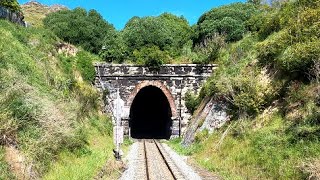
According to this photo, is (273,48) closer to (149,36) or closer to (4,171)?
(4,171)

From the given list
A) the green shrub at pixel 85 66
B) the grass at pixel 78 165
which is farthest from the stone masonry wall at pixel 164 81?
the grass at pixel 78 165

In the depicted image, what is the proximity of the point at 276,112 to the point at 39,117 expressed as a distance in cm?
782

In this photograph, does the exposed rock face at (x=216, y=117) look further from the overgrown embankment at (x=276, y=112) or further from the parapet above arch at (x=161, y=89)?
the parapet above arch at (x=161, y=89)

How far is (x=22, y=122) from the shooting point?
10.6 m

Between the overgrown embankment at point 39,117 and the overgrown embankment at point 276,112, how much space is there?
462 centimetres

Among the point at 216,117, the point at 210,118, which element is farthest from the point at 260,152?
the point at 210,118

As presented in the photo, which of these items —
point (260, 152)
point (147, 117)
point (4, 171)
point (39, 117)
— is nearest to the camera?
point (4, 171)

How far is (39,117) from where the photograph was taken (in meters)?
11.5

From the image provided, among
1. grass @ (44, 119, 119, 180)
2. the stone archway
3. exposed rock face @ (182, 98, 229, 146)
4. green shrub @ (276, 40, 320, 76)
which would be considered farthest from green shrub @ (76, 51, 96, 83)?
green shrub @ (276, 40, 320, 76)

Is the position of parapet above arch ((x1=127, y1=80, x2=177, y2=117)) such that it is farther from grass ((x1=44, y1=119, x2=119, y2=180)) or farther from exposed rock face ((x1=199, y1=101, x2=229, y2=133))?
grass ((x1=44, y1=119, x2=119, y2=180))

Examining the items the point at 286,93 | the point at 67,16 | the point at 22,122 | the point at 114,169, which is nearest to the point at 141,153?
the point at 114,169

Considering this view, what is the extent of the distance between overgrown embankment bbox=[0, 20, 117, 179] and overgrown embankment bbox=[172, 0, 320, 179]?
4.62 metres

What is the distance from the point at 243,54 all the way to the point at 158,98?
15.5 metres

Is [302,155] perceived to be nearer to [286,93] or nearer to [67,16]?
[286,93]
